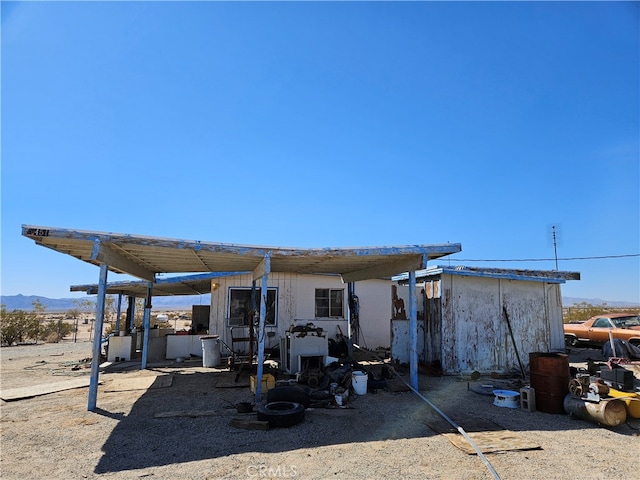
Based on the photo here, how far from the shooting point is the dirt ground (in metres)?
4.37

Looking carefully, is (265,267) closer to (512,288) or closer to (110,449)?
(110,449)

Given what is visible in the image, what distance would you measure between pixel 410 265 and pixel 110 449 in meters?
6.24

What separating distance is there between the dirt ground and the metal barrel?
0.12 metres

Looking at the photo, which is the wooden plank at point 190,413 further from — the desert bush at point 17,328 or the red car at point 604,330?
the desert bush at point 17,328

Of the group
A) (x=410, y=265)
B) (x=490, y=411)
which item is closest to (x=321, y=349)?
(x=410, y=265)

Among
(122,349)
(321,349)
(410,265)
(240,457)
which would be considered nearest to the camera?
(240,457)

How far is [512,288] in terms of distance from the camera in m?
11.4

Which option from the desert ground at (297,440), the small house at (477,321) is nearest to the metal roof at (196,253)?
the small house at (477,321)

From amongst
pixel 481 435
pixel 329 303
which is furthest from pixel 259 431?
pixel 329 303

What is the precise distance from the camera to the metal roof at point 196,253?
21.4 ft

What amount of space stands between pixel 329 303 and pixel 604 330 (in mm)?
10836

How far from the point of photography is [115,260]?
7484 mm

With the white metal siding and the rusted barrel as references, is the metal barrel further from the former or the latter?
the white metal siding

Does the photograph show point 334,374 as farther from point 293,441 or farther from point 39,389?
point 39,389
